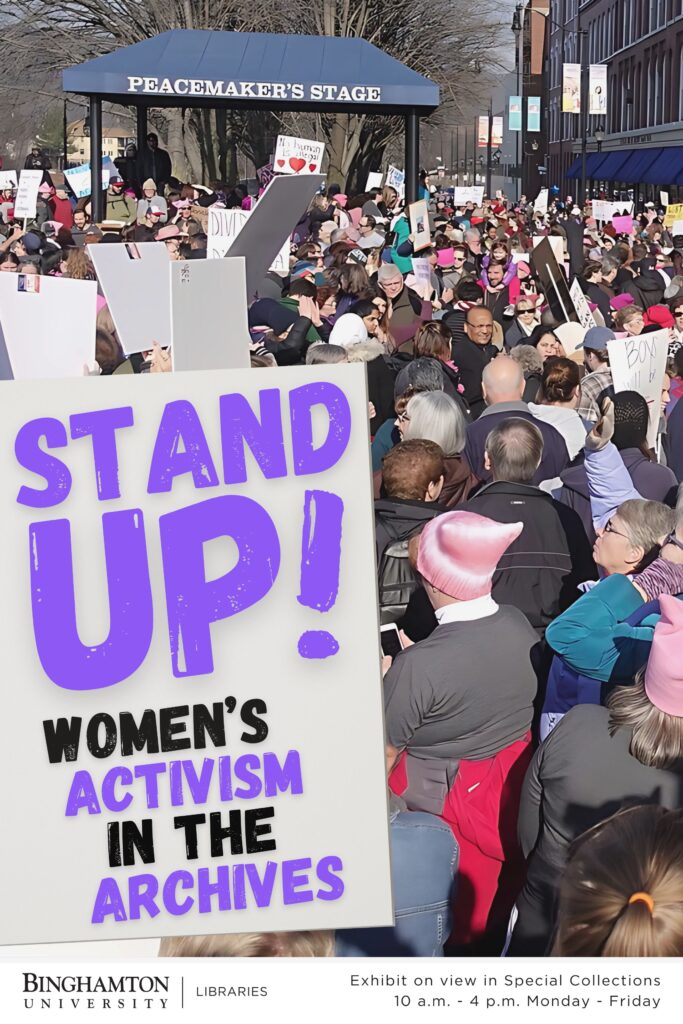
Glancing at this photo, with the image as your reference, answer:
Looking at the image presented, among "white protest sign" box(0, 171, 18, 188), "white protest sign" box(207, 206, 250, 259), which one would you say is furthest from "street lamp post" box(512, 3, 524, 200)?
"white protest sign" box(207, 206, 250, 259)

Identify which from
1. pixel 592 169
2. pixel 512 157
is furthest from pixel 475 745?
pixel 512 157

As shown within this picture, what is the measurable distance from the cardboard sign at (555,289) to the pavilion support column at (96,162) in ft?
42.6

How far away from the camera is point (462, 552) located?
326cm

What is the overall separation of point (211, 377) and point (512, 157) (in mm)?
91669

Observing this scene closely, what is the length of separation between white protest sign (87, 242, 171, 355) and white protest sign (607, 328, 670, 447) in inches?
82.0

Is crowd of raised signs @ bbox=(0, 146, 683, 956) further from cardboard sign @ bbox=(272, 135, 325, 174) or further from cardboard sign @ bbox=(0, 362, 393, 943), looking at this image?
A: cardboard sign @ bbox=(272, 135, 325, 174)

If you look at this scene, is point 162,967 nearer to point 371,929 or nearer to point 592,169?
point 371,929

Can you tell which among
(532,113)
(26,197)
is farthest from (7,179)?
(532,113)

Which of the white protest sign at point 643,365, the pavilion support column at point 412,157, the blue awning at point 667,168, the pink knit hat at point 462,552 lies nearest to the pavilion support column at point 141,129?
the pavilion support column at point 412,157

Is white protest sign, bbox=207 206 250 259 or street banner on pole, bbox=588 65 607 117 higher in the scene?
street banner on pole, bbox=588 65 607 117

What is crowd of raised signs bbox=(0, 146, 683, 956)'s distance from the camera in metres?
2.58

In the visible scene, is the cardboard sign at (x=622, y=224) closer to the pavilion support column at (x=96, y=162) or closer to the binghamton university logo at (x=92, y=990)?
the pavilion support column at (x=96, y=162)

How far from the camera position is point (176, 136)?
4072 centimetres

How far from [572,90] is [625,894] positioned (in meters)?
50.3
